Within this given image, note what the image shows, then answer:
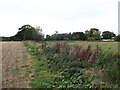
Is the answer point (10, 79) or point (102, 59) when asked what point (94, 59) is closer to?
point (102, 59)

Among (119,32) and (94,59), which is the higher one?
(119,32)

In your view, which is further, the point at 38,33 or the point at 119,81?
the point at 38,33

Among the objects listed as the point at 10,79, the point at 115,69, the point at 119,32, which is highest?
the point at 119,32

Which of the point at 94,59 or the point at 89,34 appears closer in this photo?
the point at 94,59

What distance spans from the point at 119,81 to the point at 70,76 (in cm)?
211

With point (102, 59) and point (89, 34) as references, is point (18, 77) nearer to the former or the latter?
point (102, 59)

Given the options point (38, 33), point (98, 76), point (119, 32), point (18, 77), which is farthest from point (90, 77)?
point (38, 33)

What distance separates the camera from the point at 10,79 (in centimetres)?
614

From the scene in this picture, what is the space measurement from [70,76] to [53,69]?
4.88 ft

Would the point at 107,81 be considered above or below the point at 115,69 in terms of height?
below

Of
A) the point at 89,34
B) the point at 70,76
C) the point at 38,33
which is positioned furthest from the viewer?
the point at 89,34

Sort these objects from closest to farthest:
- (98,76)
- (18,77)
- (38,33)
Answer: (98,76), (18,77), (38,33)

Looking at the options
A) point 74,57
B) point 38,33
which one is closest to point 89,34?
point 38,33

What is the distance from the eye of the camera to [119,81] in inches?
169
